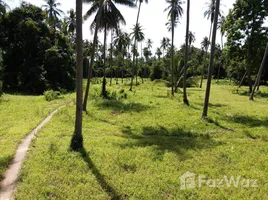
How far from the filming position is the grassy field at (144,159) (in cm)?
505

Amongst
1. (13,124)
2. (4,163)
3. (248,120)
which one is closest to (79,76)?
(4,163)

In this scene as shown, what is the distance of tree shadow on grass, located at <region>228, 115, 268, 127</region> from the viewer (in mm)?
11159

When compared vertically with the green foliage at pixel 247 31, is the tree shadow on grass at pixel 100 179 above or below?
below

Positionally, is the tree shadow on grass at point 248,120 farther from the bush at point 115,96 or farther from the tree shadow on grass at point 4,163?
the tree shadow on grass at point 4,163

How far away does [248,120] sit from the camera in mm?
12008

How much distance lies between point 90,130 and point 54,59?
18499 millimetres

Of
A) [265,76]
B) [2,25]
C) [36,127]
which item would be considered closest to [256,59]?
[265,76]

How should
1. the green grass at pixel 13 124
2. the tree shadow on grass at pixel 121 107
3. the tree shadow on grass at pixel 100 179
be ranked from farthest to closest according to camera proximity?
1. the tree shadow on grass at pixel 121 107
2. the green grass at pixel 13 124
3. the tree shadow on grass at pixel 100 179

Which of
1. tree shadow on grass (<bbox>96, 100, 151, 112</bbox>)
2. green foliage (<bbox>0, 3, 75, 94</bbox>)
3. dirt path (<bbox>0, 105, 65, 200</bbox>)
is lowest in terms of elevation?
dirt path (<bbox>0, 105, 65, 200</bbox>)

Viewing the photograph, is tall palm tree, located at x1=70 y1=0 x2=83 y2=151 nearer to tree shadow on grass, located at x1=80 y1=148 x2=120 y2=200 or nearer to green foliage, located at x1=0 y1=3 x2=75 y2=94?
tree shadow on grass, located at x1=80 y1=148 x2=120 y2=200

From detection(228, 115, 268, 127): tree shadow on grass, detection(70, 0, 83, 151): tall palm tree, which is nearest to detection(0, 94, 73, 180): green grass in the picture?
detection(70, 0, 83, 151): tall palm tree

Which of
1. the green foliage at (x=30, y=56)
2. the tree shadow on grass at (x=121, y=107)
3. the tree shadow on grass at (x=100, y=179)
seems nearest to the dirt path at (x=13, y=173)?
the tree shadow on grass at (x=100, y=179)

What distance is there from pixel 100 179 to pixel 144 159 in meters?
1.67

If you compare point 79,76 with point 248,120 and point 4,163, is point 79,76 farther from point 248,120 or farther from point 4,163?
point 248,120
